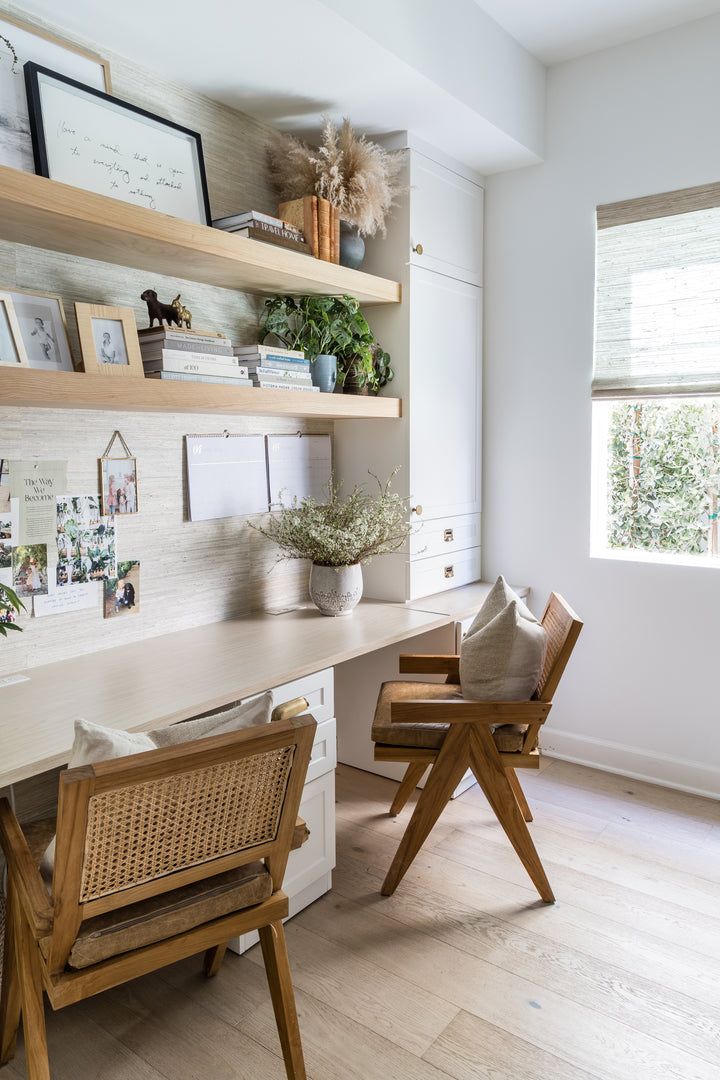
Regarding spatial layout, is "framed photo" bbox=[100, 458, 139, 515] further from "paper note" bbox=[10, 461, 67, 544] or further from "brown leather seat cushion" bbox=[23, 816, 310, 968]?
"brown leather seat cushion" bbox=[23, 816, 310, 968]

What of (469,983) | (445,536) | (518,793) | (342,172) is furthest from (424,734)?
(342,172)

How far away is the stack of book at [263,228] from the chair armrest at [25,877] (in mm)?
1634

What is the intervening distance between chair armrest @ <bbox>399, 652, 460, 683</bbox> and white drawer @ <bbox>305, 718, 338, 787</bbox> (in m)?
0.44

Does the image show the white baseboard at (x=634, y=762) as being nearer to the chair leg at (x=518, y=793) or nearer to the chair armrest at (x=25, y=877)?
the chair leg at (x=518, y=793)

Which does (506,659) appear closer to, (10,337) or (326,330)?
(326,330)

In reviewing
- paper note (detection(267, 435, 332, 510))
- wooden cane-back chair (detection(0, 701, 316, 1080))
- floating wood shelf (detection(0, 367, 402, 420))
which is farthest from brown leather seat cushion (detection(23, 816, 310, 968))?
paper note (detection(267, 435, 332, 510))

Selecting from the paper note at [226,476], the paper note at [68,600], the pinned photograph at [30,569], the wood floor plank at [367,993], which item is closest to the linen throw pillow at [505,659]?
the wood floor plank at [367,993]

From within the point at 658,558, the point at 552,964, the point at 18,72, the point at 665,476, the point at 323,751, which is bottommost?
the point at 552,964

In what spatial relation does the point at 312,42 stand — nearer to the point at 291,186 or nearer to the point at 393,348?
the point at 291,186

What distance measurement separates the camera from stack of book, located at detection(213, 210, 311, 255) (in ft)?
7.45

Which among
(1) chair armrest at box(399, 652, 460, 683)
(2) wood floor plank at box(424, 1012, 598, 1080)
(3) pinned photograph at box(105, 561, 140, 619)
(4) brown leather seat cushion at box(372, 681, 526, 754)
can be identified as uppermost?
(3) pinned photograph at box(105, 561, 140, 619)

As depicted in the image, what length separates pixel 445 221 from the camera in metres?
2.98

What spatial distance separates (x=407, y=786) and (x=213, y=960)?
89cm

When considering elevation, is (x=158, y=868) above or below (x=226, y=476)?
below
